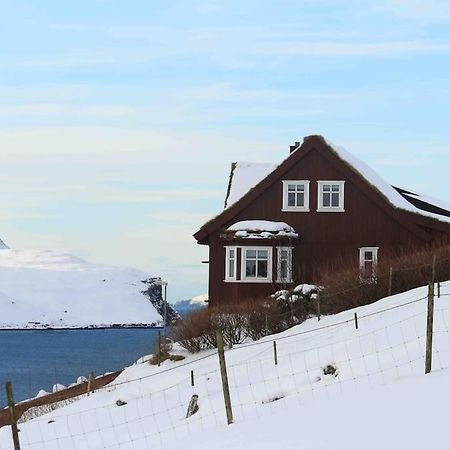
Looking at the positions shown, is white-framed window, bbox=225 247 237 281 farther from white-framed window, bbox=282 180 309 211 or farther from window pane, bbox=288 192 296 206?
window pane, bbox=288 192 296 206

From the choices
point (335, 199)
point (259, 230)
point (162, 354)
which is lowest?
point (162, 354)

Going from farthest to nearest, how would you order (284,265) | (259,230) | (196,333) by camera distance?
(284,265) → (259,230) → (196,333)

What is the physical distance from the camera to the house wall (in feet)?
137

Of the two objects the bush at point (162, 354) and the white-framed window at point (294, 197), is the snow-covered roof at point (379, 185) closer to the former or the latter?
the white-framed window at point (294, 197)

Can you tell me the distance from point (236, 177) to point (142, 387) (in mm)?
18739

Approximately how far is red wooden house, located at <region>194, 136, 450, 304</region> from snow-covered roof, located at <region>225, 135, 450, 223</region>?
0.08 m

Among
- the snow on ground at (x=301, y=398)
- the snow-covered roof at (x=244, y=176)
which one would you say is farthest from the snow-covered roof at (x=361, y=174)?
the snow on ground at (x=301, y=398)

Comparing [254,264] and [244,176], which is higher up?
[244,176]

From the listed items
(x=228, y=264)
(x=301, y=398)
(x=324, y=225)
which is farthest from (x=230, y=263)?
(x=301, y=398)

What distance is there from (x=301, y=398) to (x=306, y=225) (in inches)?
969

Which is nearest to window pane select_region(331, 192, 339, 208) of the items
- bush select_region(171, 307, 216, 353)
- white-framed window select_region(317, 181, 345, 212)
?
white-framed window select_region(317, 181, 345, 212)

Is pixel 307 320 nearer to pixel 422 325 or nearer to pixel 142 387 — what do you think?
pixel 142 387

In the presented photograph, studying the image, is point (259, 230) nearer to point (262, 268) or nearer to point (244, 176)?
point (262, 268)

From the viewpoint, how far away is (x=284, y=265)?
41.9m
